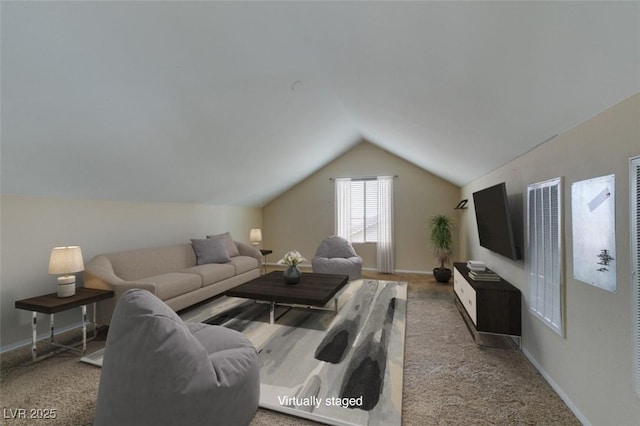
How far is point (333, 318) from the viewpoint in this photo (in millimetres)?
3211

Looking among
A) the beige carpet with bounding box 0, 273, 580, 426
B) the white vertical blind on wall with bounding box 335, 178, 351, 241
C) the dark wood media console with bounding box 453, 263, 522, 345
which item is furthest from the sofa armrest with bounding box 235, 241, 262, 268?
the dark wood media console with bounding box 453, 263, 522, 345

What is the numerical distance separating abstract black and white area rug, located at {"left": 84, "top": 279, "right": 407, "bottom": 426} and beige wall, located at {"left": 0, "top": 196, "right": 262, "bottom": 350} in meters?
1.43

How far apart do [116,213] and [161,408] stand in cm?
318

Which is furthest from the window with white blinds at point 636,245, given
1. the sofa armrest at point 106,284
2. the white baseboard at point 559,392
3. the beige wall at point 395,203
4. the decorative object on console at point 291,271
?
the beige wall at point 395,203

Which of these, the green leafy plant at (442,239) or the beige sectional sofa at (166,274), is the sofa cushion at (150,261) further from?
the green leafy plant at (442,239)

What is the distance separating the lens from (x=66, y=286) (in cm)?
247

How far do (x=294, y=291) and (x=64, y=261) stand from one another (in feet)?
7.62

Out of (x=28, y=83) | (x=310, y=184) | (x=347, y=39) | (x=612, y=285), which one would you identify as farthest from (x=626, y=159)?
(x=310, y=184)

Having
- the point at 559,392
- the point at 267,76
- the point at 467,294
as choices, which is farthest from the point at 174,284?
the point at 559,392

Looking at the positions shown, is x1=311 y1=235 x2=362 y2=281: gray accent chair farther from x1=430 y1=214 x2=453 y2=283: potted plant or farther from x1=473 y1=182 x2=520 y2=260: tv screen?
x1=473 y1=182 x2=520 y2=260: tv screen

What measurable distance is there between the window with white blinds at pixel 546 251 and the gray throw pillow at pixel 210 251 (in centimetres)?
414

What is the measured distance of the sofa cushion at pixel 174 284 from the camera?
2.94m

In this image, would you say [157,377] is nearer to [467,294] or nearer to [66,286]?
[66,286]

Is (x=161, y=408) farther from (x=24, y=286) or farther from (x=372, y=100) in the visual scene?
(x=372, y=100)
